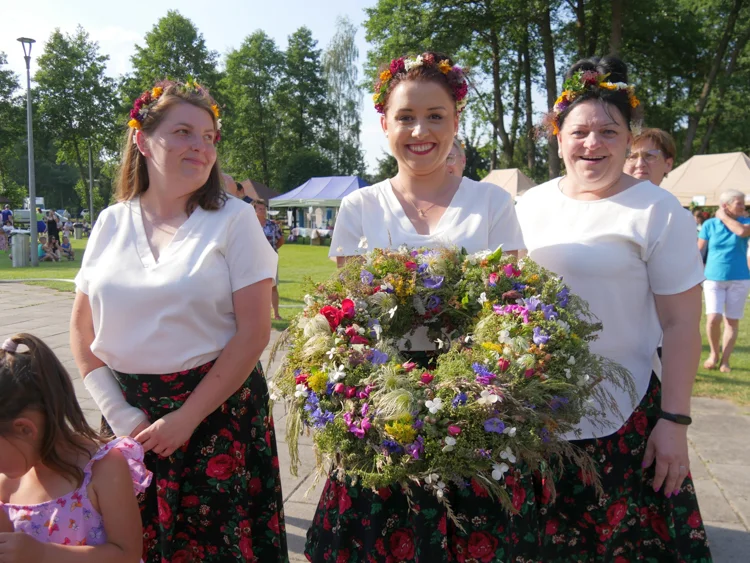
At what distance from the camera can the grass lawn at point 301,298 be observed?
5.79 metres

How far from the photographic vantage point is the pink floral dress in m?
1.75

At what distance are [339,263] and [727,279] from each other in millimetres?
6022

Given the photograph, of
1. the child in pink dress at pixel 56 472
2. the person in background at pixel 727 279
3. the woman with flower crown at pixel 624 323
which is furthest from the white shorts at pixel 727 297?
the child in pink dress at pixel 56 472

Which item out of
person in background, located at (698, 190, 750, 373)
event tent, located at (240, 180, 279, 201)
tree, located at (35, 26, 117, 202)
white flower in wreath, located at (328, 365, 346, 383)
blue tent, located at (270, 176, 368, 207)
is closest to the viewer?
white flower in wreath, located at (328, 365, 346, 383)

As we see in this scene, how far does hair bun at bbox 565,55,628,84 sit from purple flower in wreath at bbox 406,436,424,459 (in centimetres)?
157

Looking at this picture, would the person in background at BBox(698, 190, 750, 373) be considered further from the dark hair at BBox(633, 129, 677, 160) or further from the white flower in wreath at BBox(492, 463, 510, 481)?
the white flower in wreath at BBox(492, 463, 510, 481)

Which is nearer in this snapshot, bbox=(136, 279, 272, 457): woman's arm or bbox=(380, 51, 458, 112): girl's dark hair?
bbox=(136, 279, 272, 457): woman's arm

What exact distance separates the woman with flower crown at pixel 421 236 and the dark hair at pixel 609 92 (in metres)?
0.45

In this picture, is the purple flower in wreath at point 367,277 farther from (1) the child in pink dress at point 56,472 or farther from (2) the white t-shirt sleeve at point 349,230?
(1) the child in pink dress at point 56,472

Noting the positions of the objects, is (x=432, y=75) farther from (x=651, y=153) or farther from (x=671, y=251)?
(x=651, y=153)

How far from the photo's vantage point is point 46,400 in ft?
5.72

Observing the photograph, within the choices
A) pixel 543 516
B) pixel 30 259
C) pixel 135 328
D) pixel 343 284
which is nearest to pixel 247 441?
pixel 135 328

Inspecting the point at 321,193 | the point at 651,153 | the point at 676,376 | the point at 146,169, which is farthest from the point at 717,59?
the point at 146,169

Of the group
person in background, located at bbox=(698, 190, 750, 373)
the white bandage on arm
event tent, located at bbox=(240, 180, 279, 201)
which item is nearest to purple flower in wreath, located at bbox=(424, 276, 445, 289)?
the white bandage on arm
